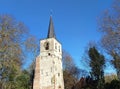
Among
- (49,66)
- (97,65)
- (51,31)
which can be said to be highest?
(51,31)

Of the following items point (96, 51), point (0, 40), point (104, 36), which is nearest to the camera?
point (104, 36)

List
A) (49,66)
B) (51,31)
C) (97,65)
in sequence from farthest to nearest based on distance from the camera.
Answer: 1. (51,31)
2. (49,66)
3. (97,65)

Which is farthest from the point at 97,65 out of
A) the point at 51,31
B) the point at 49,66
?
the point at 51,31

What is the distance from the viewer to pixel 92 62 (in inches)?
1400

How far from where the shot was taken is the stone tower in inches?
1592

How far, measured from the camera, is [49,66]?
41.8 meters

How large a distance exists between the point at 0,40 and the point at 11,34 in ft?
3.81

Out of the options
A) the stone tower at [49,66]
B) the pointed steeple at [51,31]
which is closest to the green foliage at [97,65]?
the stone tower at [49,66]

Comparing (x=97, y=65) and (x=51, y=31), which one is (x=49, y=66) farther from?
(x=97, y=65)

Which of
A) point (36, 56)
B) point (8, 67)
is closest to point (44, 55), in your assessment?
point (36, 56)

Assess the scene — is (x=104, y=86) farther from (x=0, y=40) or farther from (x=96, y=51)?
(x=0, y=40)

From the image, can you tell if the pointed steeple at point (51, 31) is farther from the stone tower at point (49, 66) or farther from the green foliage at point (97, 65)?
the green foliage at point (97, 65)

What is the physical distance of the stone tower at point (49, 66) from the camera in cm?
4044

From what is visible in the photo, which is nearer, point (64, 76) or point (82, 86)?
point (82, 86)
